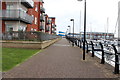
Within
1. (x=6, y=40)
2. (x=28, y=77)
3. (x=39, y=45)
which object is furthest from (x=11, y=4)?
(x=28, y=77)

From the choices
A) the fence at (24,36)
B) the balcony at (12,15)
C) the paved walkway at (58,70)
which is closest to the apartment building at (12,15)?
the balcony at (12,15)

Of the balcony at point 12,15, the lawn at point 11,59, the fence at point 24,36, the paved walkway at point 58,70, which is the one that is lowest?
the paved walkway at point 58,70

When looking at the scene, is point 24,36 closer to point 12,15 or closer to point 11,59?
point 12,15

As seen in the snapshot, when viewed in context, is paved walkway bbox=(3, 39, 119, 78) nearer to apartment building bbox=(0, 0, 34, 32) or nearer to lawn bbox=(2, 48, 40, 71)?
lawn bbox=(2, 48, 40, 71)

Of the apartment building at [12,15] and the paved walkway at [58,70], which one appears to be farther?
the apartment building at [12,15]

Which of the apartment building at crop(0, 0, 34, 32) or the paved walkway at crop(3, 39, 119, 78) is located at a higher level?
the apartment building at crop(0, 0, 34, 32)

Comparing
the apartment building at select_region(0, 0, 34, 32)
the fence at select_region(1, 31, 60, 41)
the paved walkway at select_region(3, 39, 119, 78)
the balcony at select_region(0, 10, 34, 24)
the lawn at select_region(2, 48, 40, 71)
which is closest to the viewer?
the paved walkway at select_region(3, 39, 119, 78)

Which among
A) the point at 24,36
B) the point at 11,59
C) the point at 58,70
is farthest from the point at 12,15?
the point at 58,70

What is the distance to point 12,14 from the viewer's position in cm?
2373

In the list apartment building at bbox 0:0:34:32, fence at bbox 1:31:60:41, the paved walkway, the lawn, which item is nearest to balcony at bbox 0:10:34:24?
apartment building at bbox 0:0:34:32

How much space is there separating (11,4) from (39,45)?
11.3 m

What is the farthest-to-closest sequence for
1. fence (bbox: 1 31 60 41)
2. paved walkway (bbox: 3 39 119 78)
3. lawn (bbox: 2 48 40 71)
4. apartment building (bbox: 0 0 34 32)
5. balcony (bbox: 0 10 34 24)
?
1. apartment building (bbox: 0 0 34 32)
2. balcony (bbox: 0 10 34 24)
3. fence (bbox: 1 31 60 41)
4. lawn (bbox: 2 48 40 71)
5. paved walkway (bbox: 3 39 119 78)

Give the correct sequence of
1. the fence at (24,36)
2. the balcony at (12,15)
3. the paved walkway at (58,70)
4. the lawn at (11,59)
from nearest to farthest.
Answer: the paved walkway at (58,70)
the lawn at (11,59)
the fence at (24,36)
the balcony at (12,15)

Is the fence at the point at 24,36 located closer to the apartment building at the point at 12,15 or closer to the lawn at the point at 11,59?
the lawn at the point at 11,59
